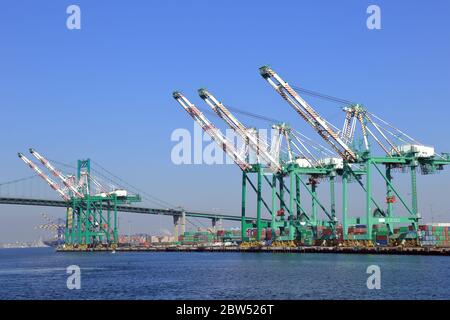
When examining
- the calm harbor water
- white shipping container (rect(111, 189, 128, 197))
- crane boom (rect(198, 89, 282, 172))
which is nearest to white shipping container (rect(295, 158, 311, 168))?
crane boom (rect(198, 89, 282, 172))

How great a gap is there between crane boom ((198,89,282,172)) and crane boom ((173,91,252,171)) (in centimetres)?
340

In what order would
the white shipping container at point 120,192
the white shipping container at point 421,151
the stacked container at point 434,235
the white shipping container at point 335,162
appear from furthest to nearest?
1. the white shipping container at point 120,192
2. the white shipping container at point 335,162
3. the stacked container at point 434,235
4. the white shipping container at point 421,151

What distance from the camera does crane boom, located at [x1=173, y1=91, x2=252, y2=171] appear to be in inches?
4862

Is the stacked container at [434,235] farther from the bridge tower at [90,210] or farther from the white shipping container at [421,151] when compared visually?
the bridge tower at [90,210]

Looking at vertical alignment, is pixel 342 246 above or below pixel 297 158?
below

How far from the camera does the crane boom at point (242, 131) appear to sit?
11969cm

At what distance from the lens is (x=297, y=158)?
387 ft

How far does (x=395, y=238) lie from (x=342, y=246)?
8.99 m

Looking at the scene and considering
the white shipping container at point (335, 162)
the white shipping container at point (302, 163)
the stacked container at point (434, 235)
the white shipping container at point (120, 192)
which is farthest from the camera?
the white shipping container at point (120, 192)

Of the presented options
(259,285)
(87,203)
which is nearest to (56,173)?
(87,203)

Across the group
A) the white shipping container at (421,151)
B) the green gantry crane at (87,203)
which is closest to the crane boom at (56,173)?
the green gantry crane at (87,203)

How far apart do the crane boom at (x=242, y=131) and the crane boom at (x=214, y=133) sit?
3.40 m

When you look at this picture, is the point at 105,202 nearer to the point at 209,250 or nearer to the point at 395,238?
the point at 209,250
